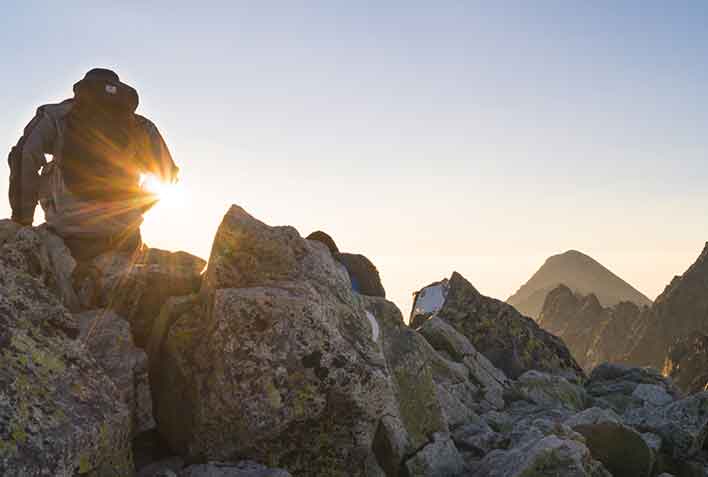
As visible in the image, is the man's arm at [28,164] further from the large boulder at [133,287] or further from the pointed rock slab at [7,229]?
the large boulder at [133,287]

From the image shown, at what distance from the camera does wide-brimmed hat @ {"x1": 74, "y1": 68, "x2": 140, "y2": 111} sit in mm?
9570

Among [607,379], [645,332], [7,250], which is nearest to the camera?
[7,250]

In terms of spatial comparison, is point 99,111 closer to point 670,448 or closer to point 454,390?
point 454,390

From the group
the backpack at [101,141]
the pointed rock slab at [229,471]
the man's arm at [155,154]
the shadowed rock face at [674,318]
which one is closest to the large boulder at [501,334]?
the man's arm at [155,154]

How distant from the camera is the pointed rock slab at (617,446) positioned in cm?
957

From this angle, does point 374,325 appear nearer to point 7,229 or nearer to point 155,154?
point 155,154

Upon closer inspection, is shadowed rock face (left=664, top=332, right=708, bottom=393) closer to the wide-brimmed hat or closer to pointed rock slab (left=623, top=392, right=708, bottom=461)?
pointed rock slab (left=623, top=392, right=708, bottom=461)

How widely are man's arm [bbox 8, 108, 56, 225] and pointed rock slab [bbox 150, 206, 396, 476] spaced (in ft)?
10.2

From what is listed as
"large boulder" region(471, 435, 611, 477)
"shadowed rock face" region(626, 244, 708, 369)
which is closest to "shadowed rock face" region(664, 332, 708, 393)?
"shadowed rock face" region(626, 244, 708, 369)

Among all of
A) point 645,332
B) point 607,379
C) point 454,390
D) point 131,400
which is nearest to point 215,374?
point 131,400

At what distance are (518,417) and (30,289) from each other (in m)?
11.1

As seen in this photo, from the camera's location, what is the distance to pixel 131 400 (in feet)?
25.2

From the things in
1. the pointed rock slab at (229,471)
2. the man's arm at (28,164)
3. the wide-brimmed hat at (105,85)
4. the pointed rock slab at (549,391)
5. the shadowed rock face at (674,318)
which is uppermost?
the shadowed rock face at (674,318)

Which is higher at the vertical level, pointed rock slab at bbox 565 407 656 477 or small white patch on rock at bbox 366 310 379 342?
small white patch on rock at bbox 366 310 379 342
